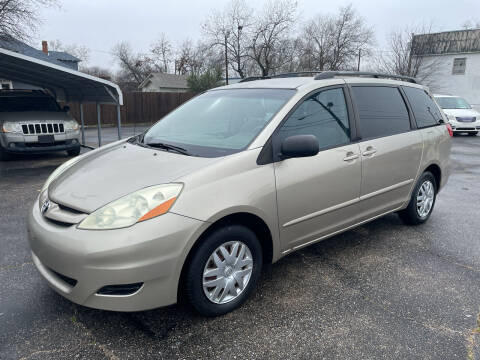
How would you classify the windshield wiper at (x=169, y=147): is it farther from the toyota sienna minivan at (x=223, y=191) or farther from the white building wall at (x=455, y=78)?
the white building wall at (x=455, y=78)

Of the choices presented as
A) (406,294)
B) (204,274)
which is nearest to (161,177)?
(204,274)

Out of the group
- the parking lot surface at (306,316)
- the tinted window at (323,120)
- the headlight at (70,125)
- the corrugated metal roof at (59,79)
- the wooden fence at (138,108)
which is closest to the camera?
the parking lot surface at (306,316)

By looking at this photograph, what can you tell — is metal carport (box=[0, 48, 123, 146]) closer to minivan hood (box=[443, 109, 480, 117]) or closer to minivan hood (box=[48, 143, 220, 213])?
minivan hood (box=[48, 143, 220, 213])

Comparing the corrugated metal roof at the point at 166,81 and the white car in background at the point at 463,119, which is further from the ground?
the corrugated metal roof at the point at 166,81

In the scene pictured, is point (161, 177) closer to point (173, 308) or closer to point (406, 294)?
point (173, 308)

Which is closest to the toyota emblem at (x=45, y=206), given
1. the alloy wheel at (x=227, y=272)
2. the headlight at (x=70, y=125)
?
the alloy wheel at (x=227, y=272)

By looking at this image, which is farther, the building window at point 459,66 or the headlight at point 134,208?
the building window at point 459,66

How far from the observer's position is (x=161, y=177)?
8.16 feet

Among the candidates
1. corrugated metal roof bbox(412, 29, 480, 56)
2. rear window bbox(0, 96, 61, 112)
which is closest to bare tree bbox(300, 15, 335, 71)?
corrugated metal roof bbox(412, 29, 480, 56)

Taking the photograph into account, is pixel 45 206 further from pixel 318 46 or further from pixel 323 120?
pixel 318 46

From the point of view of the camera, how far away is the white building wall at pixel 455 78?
2977 centimetres

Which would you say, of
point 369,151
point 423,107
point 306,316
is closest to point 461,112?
point 423,107

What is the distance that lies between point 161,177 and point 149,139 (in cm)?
110

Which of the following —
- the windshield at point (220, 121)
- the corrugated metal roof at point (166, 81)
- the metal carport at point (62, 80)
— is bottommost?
the windshield at point (220, 121)
